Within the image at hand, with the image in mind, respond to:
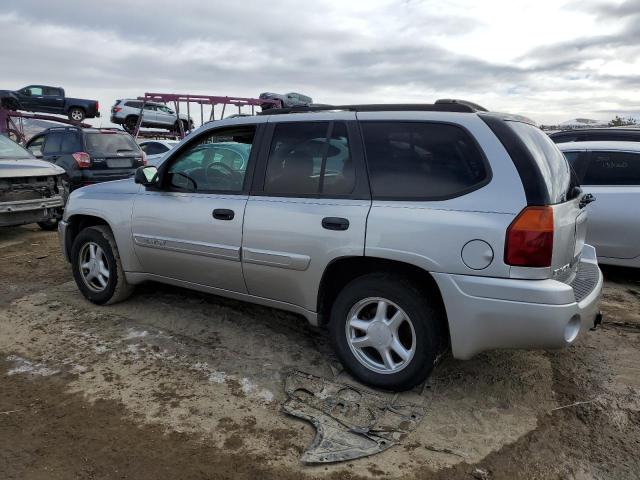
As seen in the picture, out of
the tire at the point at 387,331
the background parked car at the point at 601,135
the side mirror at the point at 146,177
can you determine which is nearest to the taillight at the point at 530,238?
the tire at the point at 387,331

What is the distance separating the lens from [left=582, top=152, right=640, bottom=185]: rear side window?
5488 millimetres

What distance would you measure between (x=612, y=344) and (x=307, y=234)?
2624mm

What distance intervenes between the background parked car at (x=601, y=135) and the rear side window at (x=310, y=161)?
5.39 meters

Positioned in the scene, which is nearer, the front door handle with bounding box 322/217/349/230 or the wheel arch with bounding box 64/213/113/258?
the front door handle with bounding box 322/217/349/230

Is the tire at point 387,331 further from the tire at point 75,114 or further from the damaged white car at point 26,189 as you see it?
the tire at point 75,114

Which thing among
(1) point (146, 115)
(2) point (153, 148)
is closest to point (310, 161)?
(2) point (153, 148)

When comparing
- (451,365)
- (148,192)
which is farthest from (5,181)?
(451,365)

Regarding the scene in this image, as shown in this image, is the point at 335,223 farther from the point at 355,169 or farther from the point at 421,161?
the point at 421,161


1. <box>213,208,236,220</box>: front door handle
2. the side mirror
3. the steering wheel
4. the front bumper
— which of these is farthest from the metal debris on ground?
the front bumper

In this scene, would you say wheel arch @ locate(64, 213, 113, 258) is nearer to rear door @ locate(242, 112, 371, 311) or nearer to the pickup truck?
rear door @ locate(242, 112, 371, 311)

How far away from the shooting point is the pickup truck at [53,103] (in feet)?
64.8

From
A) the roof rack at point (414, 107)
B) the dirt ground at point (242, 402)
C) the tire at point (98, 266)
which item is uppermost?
the roof rack at point (414, 107)

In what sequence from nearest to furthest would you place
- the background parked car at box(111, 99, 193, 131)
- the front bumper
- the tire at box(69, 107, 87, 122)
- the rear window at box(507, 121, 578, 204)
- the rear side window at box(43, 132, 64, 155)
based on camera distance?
1. the rear window at box(507, 121, 578, 204)
2. the front bumper
3. the rear side window at box(43, 132, 64, 155)
4. the tire at box(69, 107, 87, 122)
5. the background parked car at box(111, 99, 193, 131)

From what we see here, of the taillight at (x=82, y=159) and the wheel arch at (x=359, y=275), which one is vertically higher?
the taillight at (x=82, y=159)
